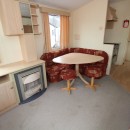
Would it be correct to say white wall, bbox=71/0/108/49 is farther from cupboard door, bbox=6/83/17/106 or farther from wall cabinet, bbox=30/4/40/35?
cupboard door, bbox=6/83/17/106

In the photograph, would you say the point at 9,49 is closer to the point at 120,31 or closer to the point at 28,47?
the point at 28,47

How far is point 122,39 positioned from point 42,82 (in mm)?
3441

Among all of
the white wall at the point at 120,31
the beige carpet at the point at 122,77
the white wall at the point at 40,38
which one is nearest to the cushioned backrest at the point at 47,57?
the white wall at the point at 40,38

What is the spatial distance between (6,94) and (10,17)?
1.40 meters

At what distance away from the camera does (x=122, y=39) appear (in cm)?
399

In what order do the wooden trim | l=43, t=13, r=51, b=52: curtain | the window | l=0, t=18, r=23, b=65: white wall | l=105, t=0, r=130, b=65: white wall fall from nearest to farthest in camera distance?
l=0, t=18, r=23, b=65: white wall
the wooden trim
l=43, t=13, r=51, b=52: curtain
the window
l=105, t=0, r=130, b=65: white wall

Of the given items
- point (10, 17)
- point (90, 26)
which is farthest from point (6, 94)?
point (90, 26)

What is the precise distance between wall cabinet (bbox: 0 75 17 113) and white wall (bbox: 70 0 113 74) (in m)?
2.76

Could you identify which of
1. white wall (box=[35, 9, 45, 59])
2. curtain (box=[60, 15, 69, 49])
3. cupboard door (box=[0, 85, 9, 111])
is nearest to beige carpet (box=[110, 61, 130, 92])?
curtain (box=[60, 15, 69, 49])

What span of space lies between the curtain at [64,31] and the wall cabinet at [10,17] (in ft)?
5.69

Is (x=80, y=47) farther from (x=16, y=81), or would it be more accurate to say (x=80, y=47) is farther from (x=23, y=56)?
(x=16, y=81)

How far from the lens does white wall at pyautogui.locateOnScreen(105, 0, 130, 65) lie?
3.67 metres

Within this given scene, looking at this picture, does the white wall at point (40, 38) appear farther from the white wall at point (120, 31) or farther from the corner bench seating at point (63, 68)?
the white wall at point (120, 31)

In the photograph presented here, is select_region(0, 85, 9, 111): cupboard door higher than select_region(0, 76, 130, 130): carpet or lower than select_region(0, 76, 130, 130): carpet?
higher
